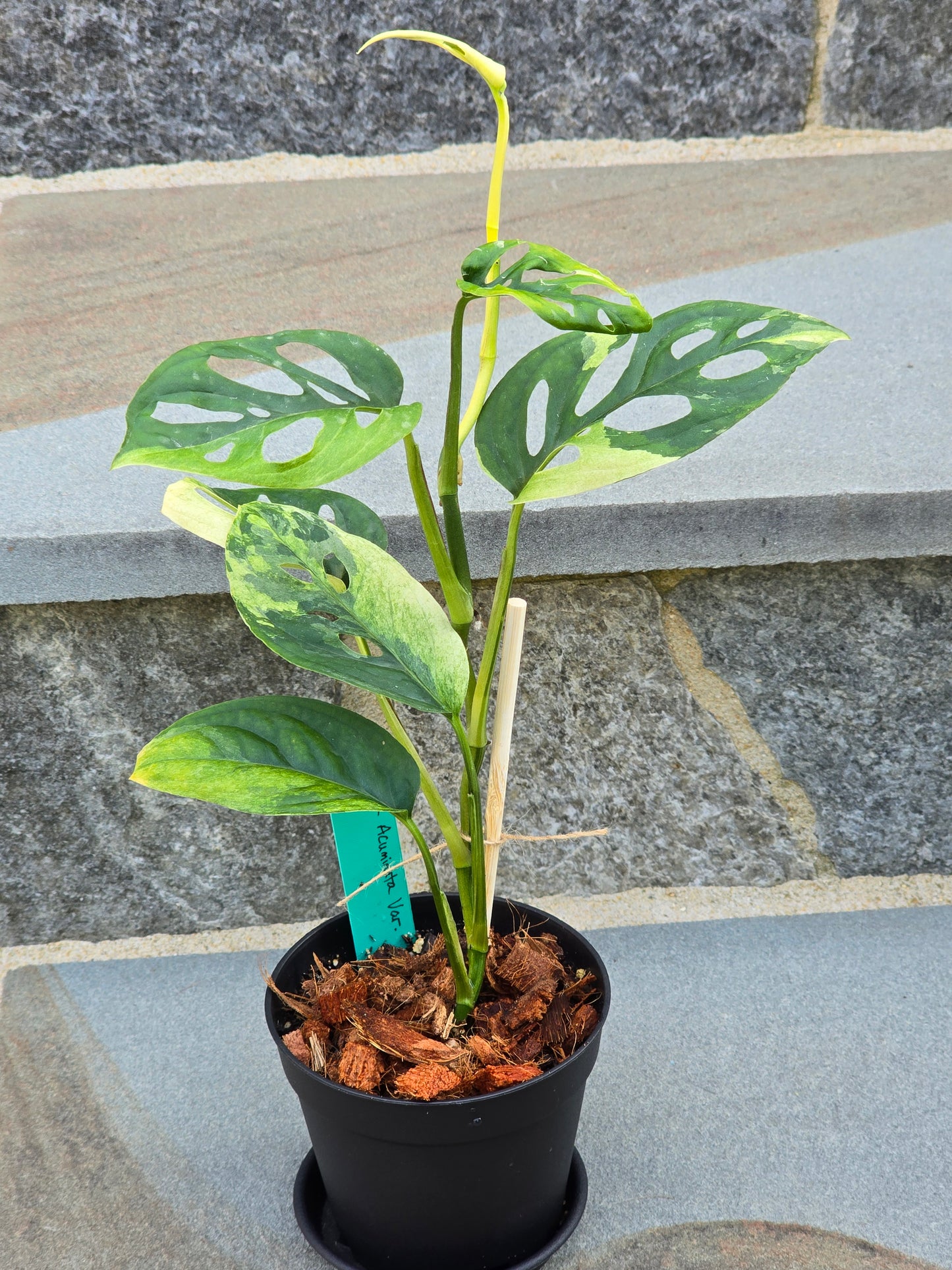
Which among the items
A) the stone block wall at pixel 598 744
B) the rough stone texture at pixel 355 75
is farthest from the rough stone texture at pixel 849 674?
the rough stone texture at pixel 355 75

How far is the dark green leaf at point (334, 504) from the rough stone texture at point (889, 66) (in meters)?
1.18

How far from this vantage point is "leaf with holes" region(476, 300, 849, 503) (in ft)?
1.69

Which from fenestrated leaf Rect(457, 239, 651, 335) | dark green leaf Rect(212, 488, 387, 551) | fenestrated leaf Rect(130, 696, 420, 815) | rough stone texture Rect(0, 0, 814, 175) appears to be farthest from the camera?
rough stone texture Rect(0, 0, 814, 175)

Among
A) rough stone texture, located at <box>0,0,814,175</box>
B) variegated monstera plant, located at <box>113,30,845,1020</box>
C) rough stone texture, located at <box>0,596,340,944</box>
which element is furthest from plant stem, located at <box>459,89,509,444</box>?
rough stone texture, located at <box>0,0,814,175</box>

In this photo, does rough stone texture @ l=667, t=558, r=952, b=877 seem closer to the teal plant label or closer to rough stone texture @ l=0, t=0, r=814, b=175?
the teal plant label

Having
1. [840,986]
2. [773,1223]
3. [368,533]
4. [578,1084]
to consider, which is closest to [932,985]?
[840,986]

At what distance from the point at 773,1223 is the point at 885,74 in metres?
1.42

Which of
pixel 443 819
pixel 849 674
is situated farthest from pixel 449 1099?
pixel 849 674

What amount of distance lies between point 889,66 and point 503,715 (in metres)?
1.25

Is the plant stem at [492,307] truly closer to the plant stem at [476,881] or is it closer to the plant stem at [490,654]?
the plant stem at [490,654]

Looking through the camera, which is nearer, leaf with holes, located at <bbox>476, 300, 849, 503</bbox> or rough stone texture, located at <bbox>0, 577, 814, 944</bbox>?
leaf with holes, located at <bbox>476, 300, 849, 503</bbox>

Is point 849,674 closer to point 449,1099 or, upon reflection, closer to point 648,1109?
point 648,1109

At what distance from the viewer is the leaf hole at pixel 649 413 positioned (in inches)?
36.5

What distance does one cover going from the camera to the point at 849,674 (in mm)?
878
